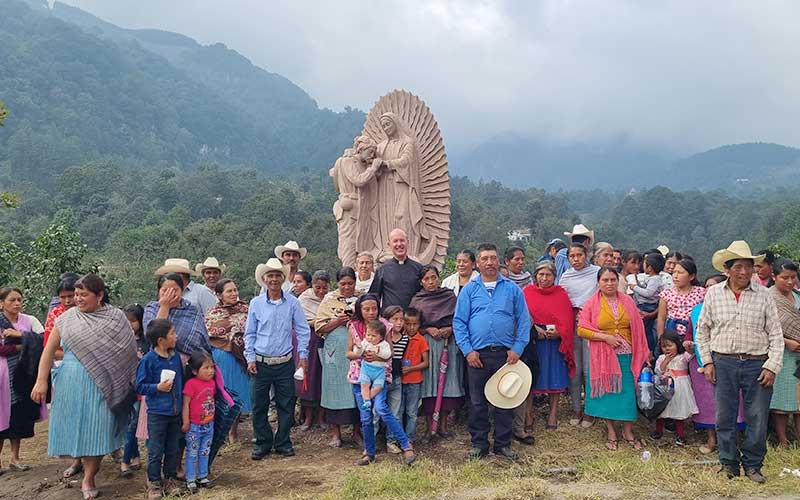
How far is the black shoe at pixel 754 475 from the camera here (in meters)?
4.22

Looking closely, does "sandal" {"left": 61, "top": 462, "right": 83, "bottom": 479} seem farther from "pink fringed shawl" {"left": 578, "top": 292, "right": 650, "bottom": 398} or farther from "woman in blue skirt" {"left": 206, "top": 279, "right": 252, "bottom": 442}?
"pink fringed shawl" {"left": 578, "top": 292, "right": 650, "bottom": 398}

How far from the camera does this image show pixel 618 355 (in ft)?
16.8

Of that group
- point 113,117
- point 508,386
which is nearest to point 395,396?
point 508,386

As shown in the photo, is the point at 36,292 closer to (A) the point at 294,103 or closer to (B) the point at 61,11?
(A) the point at 294,103

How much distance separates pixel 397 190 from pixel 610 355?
3.54 metres

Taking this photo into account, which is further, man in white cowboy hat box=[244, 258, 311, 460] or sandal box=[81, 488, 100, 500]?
man in white cowboy hat box=[244, 258, 311, 460]

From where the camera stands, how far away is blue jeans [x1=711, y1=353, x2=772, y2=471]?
4.28 m

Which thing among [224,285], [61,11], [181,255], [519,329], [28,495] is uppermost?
[61,11]

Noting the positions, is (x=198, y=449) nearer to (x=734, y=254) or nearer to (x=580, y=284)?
(x=580, y=284)

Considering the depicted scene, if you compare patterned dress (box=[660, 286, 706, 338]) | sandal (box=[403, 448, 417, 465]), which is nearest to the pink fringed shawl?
patterned dress (box=[660, 286, 706, 338])

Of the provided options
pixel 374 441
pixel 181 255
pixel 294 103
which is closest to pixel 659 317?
pixel 374 441

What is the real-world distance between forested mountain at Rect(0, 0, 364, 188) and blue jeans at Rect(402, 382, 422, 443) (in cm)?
5336

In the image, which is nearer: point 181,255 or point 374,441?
point 374,441

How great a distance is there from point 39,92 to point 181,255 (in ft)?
167
